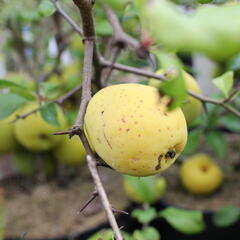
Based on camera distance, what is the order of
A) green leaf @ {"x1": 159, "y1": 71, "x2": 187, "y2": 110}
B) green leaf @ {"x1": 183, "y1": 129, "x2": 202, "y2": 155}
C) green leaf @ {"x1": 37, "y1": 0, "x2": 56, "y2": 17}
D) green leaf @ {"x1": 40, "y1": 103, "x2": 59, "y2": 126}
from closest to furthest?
green leaf @ {"x1": 159, "y1": 71, "x2": 187, "y2": 110}, green leaf @ {"x1": 37, "y1": 0, "x2": 56, "y2": 17}, green leaf @ {"x1": 40, "y1": 103, "x2": 59, "y2": 126}, green leaf @ {"x1": 183, "y1": 129, "x2": 202, "y2": 155}

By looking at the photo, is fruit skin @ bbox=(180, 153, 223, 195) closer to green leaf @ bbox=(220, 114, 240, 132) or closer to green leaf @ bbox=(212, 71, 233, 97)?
green leaf @ bbox=(220, 114, 240, 132)

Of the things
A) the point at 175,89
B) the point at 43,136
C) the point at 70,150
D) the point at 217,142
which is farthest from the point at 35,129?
the point at 175,89

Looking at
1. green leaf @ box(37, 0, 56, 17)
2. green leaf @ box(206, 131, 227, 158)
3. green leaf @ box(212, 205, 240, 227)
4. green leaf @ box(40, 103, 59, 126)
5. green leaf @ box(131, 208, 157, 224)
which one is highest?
green leaf @ box(37, 0, 56, 17)

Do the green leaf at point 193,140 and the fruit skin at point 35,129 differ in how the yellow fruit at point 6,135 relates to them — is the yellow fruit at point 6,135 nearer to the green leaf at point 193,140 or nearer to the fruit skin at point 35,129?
the fruit skin at point 35,129

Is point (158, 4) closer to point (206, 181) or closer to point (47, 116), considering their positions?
point (47, 116)

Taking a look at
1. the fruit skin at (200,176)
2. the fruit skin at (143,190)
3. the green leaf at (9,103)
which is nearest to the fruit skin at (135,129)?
the green leaf at (9,103)

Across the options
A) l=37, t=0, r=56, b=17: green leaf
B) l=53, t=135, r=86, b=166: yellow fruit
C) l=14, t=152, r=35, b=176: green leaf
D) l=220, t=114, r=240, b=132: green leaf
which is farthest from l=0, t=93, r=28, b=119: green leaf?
l=220, t=114, r=240, b=132: green leaf
